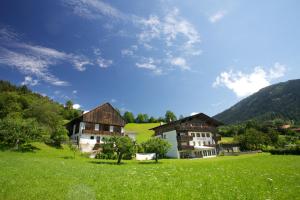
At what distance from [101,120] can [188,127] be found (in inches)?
1022

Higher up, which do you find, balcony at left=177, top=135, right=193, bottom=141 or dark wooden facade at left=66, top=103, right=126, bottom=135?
dark wooden facade at left=66, top=103, right=126, bottom=135

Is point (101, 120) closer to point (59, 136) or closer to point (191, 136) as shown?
point (59, 136)

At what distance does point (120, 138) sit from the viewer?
33.0m

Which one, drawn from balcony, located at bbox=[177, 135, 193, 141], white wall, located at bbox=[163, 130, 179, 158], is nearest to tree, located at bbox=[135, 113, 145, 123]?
white wall, located at bbox=[163, 130, 179, 158]

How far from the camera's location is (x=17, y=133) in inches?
1407

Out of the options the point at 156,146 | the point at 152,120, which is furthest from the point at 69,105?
the point at 156,146

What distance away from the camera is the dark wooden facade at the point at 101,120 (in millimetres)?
53562

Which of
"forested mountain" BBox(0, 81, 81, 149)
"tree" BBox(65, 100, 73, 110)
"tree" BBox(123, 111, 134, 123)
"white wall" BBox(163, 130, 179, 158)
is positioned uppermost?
"tree" BBox(65, 100, 73, 110)

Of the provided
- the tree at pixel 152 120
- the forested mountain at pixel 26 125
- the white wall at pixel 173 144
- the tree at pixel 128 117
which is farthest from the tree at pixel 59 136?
the tree at pixel 152 120

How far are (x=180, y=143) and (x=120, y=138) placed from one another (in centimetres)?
2794

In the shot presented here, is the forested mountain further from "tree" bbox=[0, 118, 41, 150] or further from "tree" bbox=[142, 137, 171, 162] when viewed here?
"tree" bbox=[142, 137, 171, 162]

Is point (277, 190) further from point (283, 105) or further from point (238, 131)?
point (283, 105)

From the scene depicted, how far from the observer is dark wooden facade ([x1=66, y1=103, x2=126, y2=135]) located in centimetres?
5356

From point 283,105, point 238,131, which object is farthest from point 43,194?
point 283,105
